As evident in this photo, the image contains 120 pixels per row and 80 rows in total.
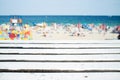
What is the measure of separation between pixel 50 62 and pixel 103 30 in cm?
695

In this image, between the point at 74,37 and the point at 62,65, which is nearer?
the point at 62,65

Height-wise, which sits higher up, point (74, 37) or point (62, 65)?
point (62, 65)
